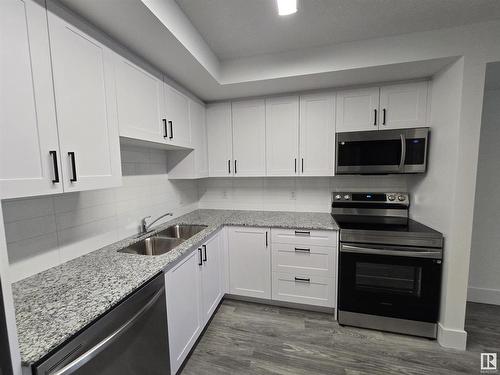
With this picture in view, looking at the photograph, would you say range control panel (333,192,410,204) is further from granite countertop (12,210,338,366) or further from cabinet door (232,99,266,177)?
granite countertop (12,210,338,366)

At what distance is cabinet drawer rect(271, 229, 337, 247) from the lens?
6.75ft

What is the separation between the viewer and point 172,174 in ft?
8.03

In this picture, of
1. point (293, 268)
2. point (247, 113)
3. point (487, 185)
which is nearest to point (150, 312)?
point (293, 268)

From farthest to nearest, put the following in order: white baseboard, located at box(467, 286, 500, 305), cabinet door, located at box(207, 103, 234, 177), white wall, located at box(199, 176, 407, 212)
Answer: cabinet door, located at box(207, 103, 234, 177) → white wall, located at box(199, 176, 407, 212) → white baseboard, located at box(467, 286, 500, 305)

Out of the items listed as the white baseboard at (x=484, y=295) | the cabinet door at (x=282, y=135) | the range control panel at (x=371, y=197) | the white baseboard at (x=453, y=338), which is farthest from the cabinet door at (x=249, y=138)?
the white baseboard at (x=484, y=295)

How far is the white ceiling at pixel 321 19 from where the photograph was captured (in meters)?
1.42

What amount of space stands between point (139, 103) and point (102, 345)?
147 centimetres

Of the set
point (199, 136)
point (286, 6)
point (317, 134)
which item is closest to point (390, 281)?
point (317, 134)

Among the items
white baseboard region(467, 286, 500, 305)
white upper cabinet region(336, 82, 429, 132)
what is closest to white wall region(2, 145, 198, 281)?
white upper cabinet region(336, 82, 429, 132)

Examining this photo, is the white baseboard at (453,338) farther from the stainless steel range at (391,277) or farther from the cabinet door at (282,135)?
the cabinet door at (282,135)

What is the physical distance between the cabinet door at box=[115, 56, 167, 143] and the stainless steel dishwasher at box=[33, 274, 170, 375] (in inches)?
40.8

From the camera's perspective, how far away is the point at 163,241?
198cm

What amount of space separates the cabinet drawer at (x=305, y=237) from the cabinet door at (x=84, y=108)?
152cm

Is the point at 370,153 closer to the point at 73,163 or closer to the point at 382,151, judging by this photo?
the point at 382,151
